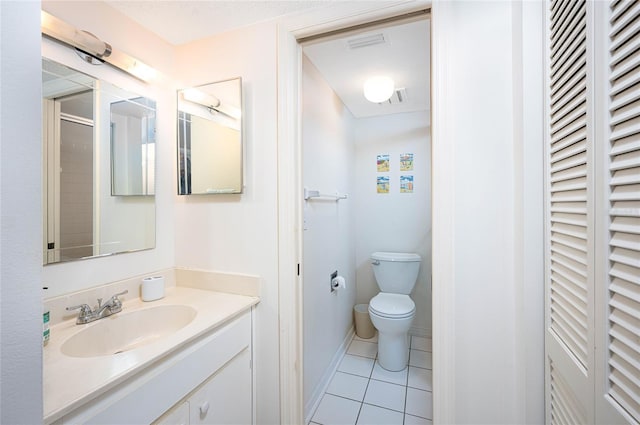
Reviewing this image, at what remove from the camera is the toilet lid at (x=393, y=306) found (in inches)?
78.8

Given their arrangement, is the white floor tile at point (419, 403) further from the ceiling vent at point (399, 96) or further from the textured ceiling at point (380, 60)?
the ceiling vent at point (399, 96)

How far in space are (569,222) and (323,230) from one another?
4.55ft

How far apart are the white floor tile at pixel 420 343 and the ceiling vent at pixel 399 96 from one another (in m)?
2.28

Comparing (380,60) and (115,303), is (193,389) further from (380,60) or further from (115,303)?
(380,60)

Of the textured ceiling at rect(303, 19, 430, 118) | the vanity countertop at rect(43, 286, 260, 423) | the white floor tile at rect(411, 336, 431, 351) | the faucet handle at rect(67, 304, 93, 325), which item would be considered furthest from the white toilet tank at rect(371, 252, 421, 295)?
the faucet handle at rect(67, 304, 93, 325)

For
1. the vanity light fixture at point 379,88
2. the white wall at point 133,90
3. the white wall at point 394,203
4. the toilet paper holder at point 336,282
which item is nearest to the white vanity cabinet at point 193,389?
the white wall at point 133,90

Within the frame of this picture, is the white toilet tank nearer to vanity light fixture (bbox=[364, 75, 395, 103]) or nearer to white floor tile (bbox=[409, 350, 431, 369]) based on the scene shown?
white floor tile (bbox=[409, 350, 431, 369])

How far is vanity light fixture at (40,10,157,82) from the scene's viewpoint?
97cm

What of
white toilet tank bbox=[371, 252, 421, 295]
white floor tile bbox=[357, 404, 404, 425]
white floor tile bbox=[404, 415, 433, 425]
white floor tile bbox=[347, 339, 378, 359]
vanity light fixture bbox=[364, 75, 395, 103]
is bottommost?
Result: white floor tile bbox=[357, 404, 404, 425]

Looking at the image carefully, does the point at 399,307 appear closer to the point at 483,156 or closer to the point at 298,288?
the point at 298,288

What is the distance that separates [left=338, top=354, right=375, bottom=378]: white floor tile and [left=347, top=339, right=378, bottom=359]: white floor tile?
0.05 metres

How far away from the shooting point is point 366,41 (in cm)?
152

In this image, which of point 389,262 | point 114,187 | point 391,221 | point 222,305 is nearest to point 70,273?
point 114,187

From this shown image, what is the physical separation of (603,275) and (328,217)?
1.58 metres
